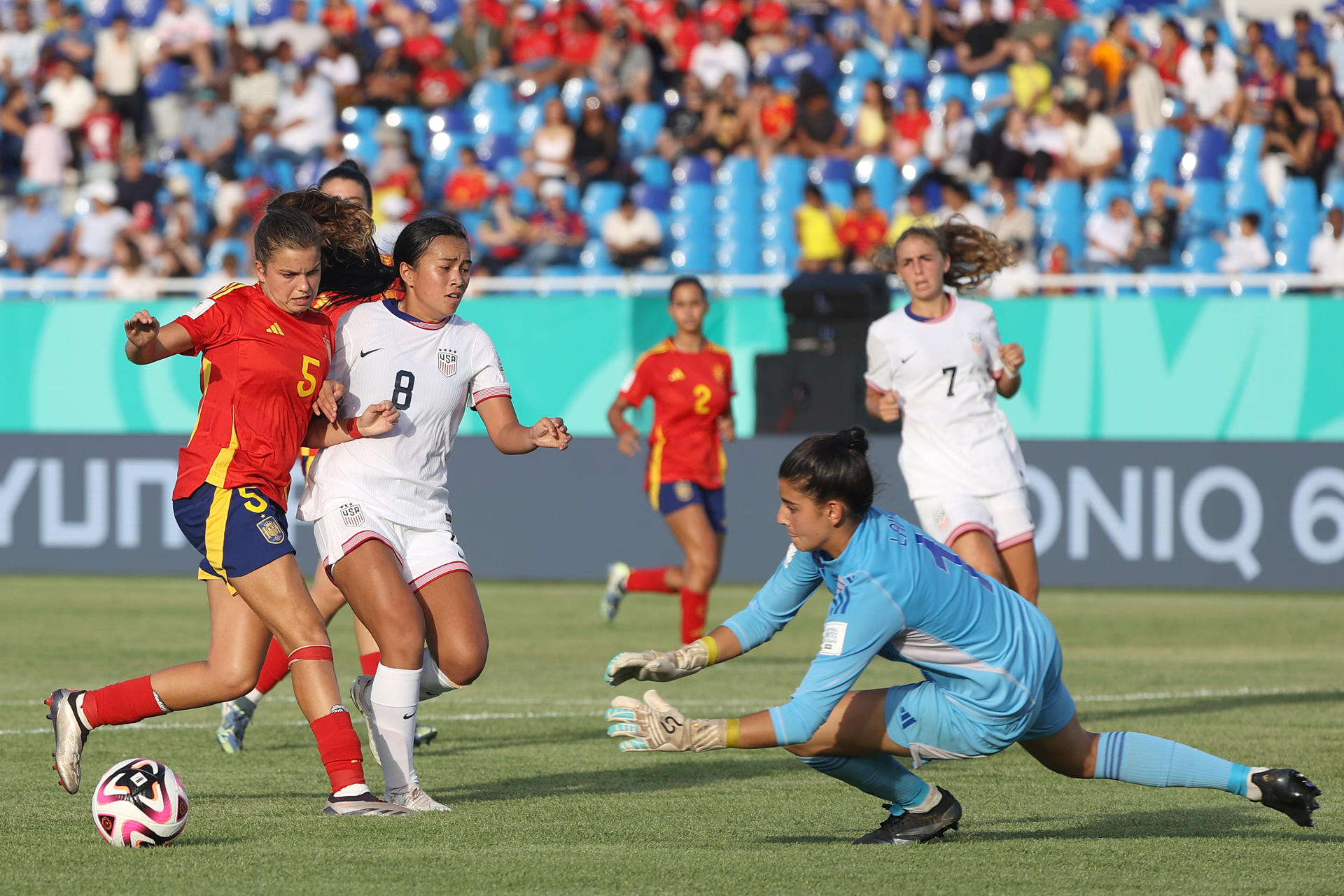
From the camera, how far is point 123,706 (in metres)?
6.35

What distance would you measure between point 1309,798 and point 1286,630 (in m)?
7.94

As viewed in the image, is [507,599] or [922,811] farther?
[507,599]

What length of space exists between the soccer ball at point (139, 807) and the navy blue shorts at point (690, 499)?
20.9 ft

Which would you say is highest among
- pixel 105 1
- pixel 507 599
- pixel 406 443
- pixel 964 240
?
pixel 105 1

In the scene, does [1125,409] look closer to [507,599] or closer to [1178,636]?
[1178,636]

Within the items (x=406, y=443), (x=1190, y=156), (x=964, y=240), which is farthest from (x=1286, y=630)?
(x=406, y=443)

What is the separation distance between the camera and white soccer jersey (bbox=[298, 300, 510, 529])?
21.0ft

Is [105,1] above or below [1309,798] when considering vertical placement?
above

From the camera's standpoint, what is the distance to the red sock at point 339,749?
6.02m

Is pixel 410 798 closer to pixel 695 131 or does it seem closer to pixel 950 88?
pixel 695 131

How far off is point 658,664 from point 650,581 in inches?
290

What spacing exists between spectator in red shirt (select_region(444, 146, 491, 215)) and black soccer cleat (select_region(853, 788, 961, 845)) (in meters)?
14.5

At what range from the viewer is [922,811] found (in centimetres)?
584

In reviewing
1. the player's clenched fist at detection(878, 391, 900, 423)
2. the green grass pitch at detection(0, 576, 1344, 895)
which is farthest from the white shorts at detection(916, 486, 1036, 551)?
the green grass pitch at detection(0, 576, 1344, 895)
